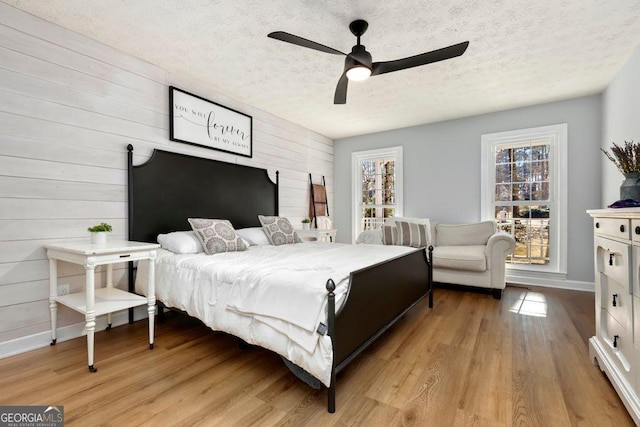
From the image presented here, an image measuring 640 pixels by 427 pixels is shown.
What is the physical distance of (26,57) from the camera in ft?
7.46

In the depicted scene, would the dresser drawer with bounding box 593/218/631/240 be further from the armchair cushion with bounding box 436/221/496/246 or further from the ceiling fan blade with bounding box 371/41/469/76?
the armchair cushion with bounding box 436/221/496/246

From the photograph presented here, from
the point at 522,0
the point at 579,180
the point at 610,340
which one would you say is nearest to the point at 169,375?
the point at 610,340

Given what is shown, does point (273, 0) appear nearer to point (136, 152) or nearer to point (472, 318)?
point (136, 152)

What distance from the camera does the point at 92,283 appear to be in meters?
2.01

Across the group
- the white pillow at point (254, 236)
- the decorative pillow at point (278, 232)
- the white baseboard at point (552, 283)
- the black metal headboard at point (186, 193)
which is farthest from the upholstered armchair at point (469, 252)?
the black metal headboard at point (186, 193)

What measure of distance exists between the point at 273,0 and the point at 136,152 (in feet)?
6.17

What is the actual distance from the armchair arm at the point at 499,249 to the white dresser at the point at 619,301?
1.64 meters

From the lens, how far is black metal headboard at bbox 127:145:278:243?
293 cm

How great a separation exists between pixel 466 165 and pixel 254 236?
11.3ft

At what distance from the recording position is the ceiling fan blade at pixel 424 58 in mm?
2107

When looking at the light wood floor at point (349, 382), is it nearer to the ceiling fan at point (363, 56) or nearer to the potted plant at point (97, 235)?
the potted plant at point (97, 235)

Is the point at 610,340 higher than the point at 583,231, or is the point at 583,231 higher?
the point at 583,231

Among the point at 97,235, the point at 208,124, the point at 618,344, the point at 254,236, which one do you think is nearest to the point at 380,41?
the point at 208,124

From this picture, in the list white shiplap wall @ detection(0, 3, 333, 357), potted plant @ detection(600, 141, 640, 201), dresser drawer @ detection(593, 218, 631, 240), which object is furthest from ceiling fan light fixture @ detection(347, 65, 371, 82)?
white shiplap wall @ detection(0, 3, 333, 357)
